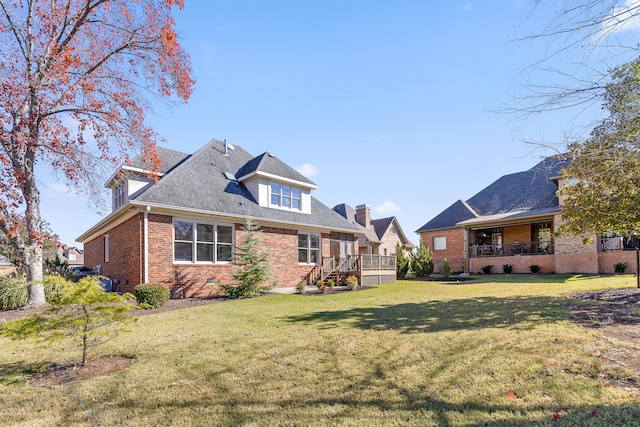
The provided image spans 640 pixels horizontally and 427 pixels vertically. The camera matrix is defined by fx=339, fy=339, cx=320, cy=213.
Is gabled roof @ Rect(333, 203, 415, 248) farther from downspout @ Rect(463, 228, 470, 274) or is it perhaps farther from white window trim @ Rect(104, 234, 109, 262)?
white window trim @ Rect(104, 234, 109, 262)

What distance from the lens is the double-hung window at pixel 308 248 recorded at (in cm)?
1844

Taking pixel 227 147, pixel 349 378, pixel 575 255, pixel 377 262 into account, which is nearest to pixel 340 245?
pixel 377 262

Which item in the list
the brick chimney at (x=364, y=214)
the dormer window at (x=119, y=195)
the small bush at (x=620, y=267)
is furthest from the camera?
the brick chimney at (x=364, y=214)

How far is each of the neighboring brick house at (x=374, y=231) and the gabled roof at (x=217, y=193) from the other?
41.9 feet

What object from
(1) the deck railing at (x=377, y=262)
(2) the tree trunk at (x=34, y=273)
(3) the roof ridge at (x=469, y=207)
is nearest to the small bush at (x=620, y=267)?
(3) the roof ridge at (x=469, y=207)

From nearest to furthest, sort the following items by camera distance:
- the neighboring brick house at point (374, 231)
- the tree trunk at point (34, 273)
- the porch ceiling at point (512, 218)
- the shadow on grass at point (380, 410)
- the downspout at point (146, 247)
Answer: the shadow on grass at point (380, 410) < the tree trunk at point (34, 273) < the downspout at point (146, 247) < the porch ceiling at point (512, 218) < the neighboring brick house at point (374, 231)

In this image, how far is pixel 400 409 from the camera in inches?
135

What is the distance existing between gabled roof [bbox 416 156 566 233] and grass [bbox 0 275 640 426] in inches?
719

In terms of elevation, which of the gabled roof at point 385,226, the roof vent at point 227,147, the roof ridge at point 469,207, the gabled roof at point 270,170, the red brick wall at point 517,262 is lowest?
the red brick wall at point 517,262

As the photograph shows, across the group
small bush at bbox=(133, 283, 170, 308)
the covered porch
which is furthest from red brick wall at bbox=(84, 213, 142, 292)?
the covered porch

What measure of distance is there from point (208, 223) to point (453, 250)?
779 inches

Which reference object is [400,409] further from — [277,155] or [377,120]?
[277,155]

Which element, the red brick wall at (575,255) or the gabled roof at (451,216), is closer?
the red brick wall at (575,255)

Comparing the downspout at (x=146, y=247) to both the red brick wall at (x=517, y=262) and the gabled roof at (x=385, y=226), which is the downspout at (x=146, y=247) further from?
the gabled roof at (x=385, y=226)
